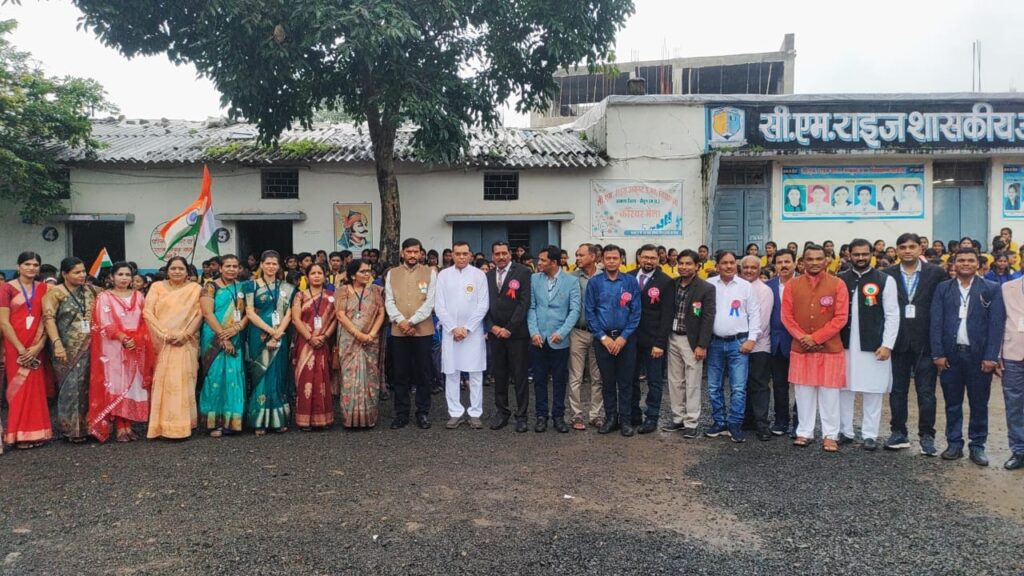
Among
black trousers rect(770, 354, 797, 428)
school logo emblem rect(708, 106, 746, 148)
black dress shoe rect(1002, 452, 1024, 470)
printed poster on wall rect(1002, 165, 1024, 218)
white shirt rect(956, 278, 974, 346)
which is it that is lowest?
black dress shoe rect(1002, 452, 1024, 470)

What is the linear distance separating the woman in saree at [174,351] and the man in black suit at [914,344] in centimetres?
607

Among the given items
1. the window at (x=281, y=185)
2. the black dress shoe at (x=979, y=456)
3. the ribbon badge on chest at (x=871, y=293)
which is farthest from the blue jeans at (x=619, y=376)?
the window at (x=281, y=185)

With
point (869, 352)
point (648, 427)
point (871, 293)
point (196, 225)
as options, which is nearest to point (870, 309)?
point (871, 293)

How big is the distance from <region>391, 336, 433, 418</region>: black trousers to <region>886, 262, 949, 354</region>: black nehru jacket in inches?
163

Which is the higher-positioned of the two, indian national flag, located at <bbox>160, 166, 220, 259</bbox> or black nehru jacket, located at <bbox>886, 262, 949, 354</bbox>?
indian national flag, located at <bbox>160, 166, 220, 259</bbox>

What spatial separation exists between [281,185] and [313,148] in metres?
1.05

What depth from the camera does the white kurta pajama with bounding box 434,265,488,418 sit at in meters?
6.40

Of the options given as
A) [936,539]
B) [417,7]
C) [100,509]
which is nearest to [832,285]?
[936,539]

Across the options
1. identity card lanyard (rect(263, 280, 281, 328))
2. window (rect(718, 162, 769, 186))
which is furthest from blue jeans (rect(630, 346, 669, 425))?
window (rect(718, 162, 769, 186))

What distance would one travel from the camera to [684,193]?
13.0m

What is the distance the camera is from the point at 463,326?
6.45 m

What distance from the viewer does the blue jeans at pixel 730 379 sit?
586 centimetres

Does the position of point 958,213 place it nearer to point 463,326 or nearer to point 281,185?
point 463,326

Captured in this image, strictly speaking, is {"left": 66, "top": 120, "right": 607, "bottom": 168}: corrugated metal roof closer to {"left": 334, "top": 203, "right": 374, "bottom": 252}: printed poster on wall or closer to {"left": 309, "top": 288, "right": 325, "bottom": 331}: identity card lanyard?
{"left": 334, "top": 203, "right": 374, "bottom": 252}: printed poster on wall
